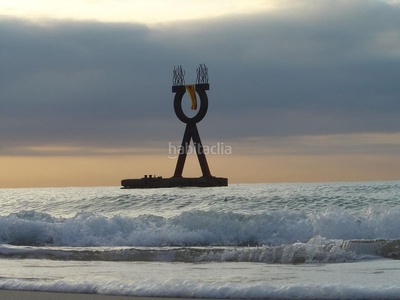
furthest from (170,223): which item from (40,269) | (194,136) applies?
(194,136)

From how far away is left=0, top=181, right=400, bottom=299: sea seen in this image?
6.59m

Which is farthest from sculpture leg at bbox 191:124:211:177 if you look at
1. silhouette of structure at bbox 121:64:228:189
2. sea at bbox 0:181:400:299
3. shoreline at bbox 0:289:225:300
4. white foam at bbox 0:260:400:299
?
shoreline at bbox 0:289:225:300

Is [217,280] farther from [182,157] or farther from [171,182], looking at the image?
[182,157]

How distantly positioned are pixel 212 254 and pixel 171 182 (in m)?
30.8

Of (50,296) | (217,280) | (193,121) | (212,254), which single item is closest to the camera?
(50,296)

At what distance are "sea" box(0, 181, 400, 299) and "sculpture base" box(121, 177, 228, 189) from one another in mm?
19658

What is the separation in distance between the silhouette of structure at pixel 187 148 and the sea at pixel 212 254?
19507mm

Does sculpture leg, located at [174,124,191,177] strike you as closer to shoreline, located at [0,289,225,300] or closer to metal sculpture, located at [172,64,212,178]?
metal sculpture, located at [172,64,212,178]

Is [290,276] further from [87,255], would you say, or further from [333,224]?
[333,224]

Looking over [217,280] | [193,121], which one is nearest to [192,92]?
[193,121]

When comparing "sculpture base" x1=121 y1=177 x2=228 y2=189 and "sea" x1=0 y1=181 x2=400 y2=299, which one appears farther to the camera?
"sculpture base" x1=121 y1=177 x2=228 y2=189

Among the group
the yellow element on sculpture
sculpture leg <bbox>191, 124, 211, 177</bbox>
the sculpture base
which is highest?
the yellow element on sculpture

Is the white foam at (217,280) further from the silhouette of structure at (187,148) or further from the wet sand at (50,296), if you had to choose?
the silhouette of structure at (187,148)

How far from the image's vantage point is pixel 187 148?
40375 mm
